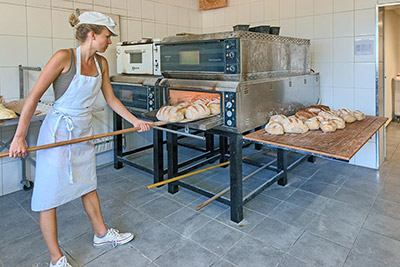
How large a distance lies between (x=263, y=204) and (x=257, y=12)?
8.45 feet

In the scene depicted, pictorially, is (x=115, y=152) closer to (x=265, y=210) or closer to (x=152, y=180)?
(x=152, y=180)

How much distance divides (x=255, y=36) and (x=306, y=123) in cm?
73

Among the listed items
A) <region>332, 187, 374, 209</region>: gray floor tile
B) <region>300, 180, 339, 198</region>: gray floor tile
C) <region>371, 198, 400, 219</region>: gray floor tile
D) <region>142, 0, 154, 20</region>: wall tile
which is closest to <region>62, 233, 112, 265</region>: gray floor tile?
<region>300, 180, 339, 198</region>: gray floor tile

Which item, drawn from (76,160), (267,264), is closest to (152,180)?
(76,160)

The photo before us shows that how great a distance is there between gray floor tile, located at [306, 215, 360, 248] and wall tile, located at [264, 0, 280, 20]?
2.54m

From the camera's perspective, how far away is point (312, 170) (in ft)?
10.4

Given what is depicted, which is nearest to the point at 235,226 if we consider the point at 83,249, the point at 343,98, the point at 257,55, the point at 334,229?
the point at 334,229

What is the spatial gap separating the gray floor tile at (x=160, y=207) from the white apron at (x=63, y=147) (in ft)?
2.57

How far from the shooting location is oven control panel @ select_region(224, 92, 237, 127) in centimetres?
196

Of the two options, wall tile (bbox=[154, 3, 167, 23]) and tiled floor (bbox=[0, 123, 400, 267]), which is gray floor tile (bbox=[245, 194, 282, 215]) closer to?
tiled floor (bbox=[0, 123, 400, 267])

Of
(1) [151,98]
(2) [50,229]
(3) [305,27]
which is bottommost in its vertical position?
(2) [50,229]

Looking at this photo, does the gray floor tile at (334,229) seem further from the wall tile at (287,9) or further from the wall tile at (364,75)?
the wall tile at (287,9)

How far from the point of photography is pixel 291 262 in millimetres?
1715

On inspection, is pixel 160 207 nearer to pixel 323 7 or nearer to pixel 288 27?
pixel 288 27
